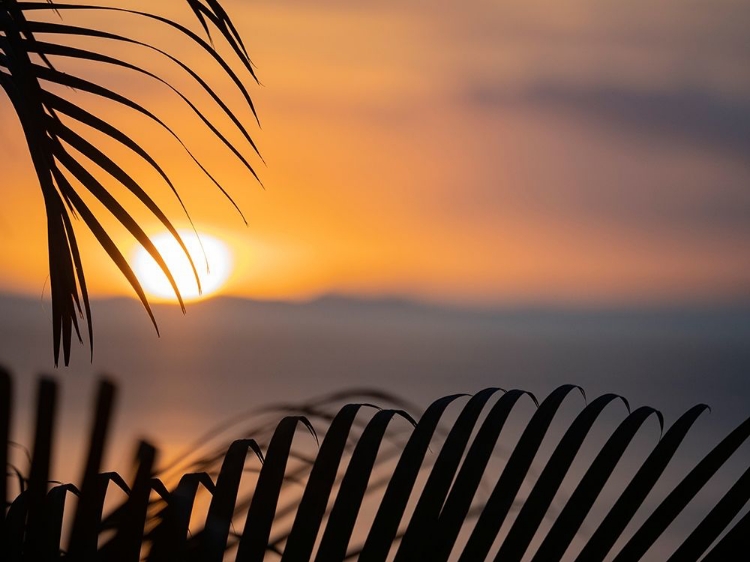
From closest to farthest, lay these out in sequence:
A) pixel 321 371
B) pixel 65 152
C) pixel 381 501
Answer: pixel 381 501, pixel 65 152, pixel 321 371

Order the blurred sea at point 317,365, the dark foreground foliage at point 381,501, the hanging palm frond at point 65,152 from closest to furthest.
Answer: the dark foreground foliage at point 381,501
the hanging palm frond at point 65,152
the blurred sea at point 317,365

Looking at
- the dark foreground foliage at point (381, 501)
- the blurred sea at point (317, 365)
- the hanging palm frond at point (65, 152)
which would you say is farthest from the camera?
the blurred sea at point (317, 365)

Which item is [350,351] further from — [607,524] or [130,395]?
[607,524]

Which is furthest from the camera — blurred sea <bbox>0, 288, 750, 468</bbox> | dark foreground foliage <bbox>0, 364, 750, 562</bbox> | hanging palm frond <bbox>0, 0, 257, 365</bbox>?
blurred sea <bbox>0, 288, 750, 468</bbox>

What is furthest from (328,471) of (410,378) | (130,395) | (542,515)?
(410,378)

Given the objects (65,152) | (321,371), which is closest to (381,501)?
(65,152)

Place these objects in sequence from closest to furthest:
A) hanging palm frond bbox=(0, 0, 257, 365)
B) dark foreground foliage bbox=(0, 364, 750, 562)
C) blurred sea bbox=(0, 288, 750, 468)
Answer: dark foreground foliage bbox=(0, 364, 750, 562) < hanging palm frond bbox=(0, 0, 257, 365) < blurred sea bbox=(0, 288, 750, 468)

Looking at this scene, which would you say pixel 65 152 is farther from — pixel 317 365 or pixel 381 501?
pixel 317 365

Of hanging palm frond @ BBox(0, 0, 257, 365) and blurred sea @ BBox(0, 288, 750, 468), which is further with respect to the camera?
blurred sea @ BBox(0, 288, 750, 468)

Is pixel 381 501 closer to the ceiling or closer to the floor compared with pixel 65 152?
closer to the floor

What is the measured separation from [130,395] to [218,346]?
4705 centimetres

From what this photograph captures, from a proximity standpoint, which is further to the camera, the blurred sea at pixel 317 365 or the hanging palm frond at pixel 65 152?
the blurred sea at pixel 317 365

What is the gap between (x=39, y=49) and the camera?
3.53 feet

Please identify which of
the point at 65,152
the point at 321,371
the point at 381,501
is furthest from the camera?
the point at 321,371
